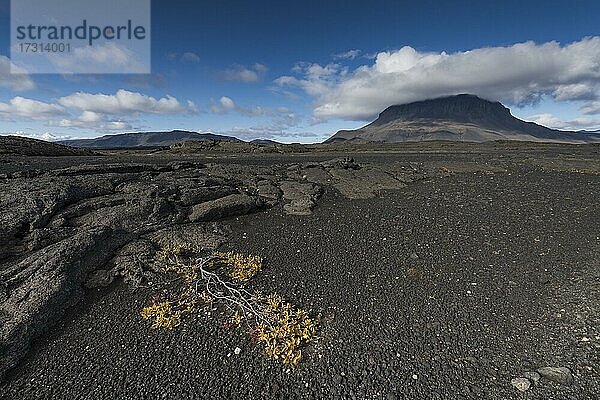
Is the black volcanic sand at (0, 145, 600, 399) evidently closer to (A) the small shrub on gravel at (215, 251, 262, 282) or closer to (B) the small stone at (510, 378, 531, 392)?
(B) the small stone at (510, 378, 531, 392)

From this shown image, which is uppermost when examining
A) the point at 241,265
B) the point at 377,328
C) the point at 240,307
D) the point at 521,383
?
the point at 241,265

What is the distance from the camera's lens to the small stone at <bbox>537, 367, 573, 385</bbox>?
3863mm

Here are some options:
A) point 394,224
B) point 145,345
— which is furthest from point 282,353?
point 394,224

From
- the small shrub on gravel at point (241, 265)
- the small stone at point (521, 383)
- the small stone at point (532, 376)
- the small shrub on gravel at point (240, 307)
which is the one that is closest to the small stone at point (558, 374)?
the small stone at point (532, 376)

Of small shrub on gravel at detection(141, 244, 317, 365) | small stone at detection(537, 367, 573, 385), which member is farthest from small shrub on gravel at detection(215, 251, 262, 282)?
small stone at detection(537, 367, 573, 385)

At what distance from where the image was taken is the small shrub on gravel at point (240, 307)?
4.48m

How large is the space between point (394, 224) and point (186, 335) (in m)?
6.30

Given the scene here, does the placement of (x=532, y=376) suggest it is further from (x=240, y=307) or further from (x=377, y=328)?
(x=240, y=307)

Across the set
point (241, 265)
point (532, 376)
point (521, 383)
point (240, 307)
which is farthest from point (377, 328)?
point (241, 265)

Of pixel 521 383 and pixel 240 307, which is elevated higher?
pixel 240 307

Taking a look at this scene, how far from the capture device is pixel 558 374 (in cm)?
395

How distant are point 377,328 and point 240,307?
6.92 ft

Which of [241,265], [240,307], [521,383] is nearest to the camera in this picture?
[521,383]

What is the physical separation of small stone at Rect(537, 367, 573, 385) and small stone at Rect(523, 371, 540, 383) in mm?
75
